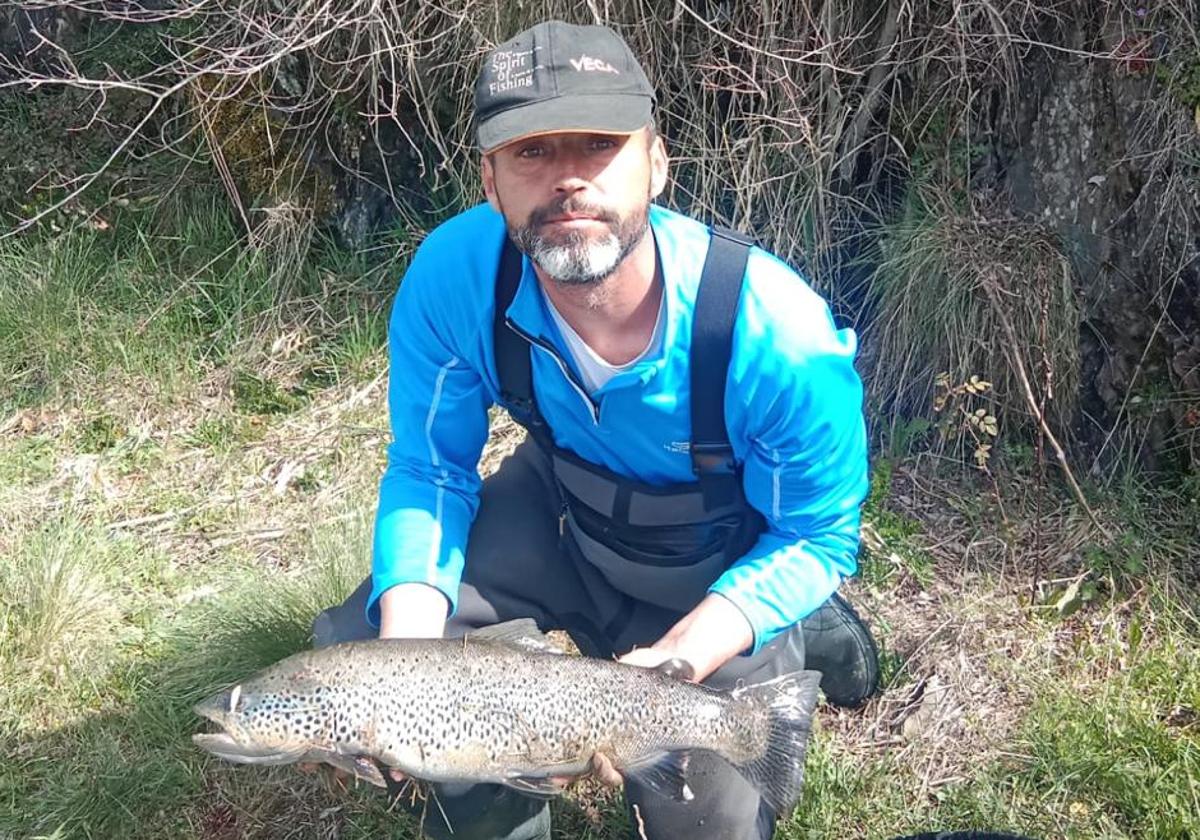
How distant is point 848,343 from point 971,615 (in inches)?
59.4

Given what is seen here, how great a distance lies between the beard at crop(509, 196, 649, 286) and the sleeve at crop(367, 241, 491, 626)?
40cm

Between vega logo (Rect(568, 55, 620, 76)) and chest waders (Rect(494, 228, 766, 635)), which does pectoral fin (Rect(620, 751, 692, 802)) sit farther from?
vega logo (Rect(568, 55, 620, 76))

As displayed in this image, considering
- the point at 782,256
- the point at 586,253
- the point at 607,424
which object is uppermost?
the point at 586,253

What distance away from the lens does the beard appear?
2824 mm

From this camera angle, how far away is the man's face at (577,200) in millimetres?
2830

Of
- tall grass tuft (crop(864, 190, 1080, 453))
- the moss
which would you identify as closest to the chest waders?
tall grass tuft (crop(864, 190, 1080, 453))

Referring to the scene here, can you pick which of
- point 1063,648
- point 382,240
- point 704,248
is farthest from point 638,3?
point 1063,648

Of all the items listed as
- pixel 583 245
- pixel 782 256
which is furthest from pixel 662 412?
pixel 782 256

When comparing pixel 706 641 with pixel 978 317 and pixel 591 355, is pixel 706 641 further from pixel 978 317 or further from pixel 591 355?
pixel 978 317

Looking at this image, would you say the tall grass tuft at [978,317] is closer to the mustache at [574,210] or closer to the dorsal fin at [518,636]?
the mustache at [574,210]

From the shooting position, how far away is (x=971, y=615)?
4.08m

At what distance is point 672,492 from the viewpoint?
318 cm

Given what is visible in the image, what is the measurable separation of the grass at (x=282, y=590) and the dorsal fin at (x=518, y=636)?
0.95 metres

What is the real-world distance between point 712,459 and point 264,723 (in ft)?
4.10
